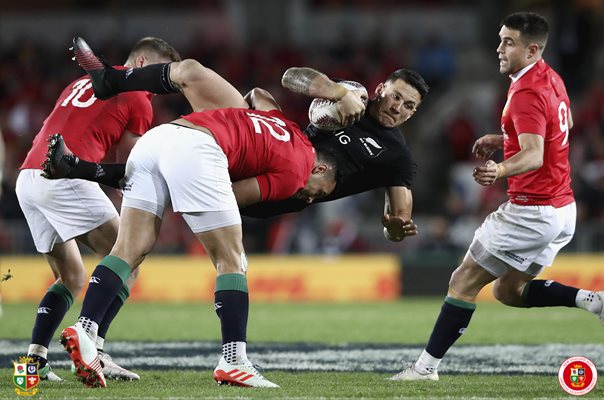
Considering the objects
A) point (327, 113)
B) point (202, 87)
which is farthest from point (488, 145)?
point (202, 87)

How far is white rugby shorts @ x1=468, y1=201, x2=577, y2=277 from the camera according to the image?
661cm

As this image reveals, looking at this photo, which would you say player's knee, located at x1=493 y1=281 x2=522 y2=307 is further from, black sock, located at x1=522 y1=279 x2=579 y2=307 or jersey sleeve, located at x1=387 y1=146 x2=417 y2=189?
jersey sleeve, located at x1=387 y1=146 x2=417 y2=189

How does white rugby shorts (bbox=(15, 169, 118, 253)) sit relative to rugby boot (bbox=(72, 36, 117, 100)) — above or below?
below

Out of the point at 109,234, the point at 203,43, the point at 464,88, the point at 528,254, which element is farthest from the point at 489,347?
the point at 203,43

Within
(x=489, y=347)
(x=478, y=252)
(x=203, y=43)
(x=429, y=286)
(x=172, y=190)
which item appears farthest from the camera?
(x=203, y=43)

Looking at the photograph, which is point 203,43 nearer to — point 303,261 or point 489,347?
point 303,261

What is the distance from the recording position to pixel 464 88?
20109mm

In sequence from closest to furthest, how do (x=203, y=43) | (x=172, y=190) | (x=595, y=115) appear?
(x=172, y=190)
(x=595, y=115)
(x=203, y=43)

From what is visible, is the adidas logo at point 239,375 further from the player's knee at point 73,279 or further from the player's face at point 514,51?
the player's face at point 514,51

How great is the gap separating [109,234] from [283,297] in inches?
343

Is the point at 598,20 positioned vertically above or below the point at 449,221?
above

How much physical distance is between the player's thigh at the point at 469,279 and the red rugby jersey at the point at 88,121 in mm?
2276

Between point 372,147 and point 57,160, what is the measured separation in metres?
1.92

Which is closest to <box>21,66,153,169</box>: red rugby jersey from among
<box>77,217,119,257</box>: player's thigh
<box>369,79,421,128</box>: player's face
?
<box>77,217,119,257</box>: player's thigh
